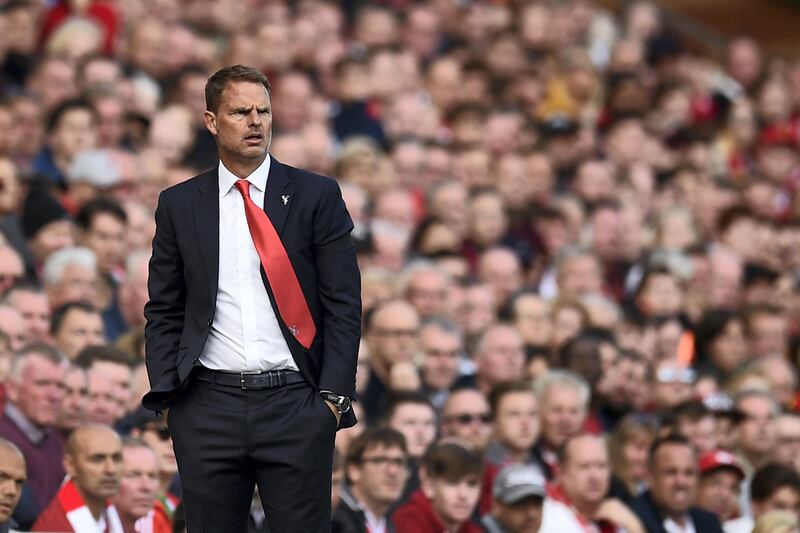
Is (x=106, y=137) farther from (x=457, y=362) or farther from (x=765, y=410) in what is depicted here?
(x=765, y=410)

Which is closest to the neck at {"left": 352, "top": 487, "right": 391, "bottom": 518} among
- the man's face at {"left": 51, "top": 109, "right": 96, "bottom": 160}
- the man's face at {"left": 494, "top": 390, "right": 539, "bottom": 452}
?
the man's face at {"left": 494, "top": 390, "right": 539, "bottom": 452}

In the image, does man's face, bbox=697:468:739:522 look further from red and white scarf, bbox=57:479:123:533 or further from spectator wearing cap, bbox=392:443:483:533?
red and white scarf, bbox=57:479:123:533

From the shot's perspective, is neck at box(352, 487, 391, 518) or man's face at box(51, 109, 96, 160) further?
man's face at box(51, 109, 96, 160)

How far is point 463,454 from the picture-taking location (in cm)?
749

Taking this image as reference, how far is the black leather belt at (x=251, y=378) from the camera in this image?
189 inches

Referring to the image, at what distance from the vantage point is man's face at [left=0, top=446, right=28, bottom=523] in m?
6.38

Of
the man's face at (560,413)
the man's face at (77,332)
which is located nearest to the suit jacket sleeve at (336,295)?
the man's face at (77,332)

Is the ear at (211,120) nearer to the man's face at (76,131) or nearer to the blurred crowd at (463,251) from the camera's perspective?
the blurred crowd at (463,251)

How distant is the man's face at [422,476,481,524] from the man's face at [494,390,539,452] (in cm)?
99

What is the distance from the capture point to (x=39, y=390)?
23.8 feet

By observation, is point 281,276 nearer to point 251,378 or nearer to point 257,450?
point 251,378

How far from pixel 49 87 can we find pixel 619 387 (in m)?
3.89

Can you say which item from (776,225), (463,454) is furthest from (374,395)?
(776,225)

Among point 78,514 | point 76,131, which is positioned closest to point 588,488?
point 78,514
